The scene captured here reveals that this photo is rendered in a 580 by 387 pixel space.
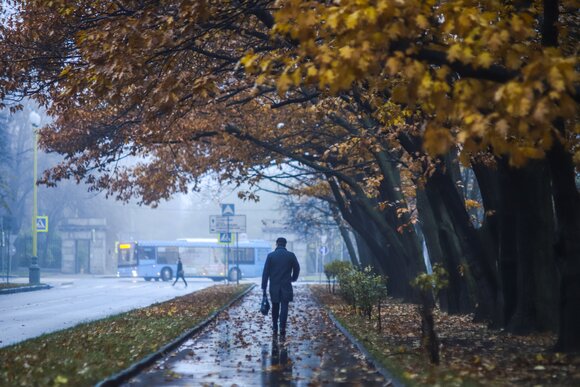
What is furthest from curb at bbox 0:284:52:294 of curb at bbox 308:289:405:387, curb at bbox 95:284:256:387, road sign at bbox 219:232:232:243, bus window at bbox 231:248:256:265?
bus window at bbox 231:248:256:265

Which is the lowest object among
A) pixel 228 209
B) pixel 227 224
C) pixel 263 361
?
pixel 263 361

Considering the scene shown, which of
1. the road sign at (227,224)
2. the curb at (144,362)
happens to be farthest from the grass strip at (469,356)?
the road sign at (227,224)

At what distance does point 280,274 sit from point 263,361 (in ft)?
13.0

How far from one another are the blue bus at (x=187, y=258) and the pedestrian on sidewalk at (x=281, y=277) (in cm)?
4988

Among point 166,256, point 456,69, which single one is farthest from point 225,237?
point 456,69

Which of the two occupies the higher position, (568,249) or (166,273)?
(568,249)

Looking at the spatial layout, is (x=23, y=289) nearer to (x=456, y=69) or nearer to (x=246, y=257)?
(x=246, y=257)

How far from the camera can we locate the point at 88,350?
1302cm

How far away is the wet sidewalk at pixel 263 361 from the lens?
10594 millimetres

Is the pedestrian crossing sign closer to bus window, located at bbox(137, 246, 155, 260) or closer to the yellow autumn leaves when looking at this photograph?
bus window, located at bbox(137, 246, 155, 260)

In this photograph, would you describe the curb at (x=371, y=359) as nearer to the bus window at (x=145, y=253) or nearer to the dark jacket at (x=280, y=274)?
the dark jacket at (x=280, y=274)

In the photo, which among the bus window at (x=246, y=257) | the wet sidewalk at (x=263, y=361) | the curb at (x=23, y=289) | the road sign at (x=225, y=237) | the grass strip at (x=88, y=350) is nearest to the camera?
the grass strip at (x=88, y=350)

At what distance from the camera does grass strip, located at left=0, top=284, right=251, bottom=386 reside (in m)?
10.1

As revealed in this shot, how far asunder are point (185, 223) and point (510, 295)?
384ft
